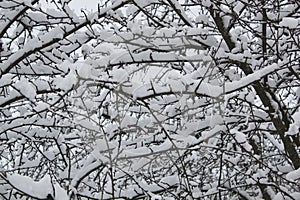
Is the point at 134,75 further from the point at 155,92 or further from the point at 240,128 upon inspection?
the point at 240,128

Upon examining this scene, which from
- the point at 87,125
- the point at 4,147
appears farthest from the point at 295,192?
the point at 4,147

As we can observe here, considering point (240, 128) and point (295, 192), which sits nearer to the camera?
point (295, 192)

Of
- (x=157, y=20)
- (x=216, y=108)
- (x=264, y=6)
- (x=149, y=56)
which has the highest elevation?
(x=157, y=20)

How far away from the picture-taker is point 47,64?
429 centimetres

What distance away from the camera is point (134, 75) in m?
2.66

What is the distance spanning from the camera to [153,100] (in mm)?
3918

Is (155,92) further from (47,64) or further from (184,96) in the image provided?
(47,64)

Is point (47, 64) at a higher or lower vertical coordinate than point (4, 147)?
higher

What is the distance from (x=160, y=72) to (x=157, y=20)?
1.30 m

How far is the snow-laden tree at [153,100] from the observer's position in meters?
2.40

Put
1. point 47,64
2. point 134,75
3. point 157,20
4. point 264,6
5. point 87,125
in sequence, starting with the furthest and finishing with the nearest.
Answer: point 47,64 < point 157,20 < point 264,6 < point 134,75 < point 87,125

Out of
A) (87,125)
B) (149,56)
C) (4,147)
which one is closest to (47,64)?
(4,147)

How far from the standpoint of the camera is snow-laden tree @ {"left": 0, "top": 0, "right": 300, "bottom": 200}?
240cm

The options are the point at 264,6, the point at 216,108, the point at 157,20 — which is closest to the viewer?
the point at 216,108
